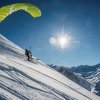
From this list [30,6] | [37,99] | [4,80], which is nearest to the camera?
[30,6]

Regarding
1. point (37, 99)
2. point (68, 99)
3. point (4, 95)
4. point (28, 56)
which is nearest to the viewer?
point (4, 95)

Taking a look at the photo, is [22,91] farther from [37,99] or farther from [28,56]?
[28,56]

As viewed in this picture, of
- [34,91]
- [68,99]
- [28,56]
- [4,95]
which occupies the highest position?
[28,56]

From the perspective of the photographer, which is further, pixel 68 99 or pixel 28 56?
pixel 28 56

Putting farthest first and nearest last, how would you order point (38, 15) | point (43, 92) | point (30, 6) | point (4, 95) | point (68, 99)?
point (68, 99)
point (43, 92)
point (4, 95)
point (38, 15)
point (30, 6)

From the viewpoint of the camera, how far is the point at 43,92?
13.4 m

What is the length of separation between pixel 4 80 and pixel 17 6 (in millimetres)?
7308

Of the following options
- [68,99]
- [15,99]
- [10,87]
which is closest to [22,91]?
[10,87]

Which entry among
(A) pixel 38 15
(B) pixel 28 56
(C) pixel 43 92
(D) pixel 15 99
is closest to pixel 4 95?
(D) pixel 15 99

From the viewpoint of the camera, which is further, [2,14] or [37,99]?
[37,99]

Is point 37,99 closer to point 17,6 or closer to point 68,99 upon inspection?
point 68,99

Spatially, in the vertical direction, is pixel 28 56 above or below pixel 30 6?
above

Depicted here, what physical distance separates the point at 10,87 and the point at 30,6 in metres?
7.03

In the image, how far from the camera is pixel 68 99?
584 inches
